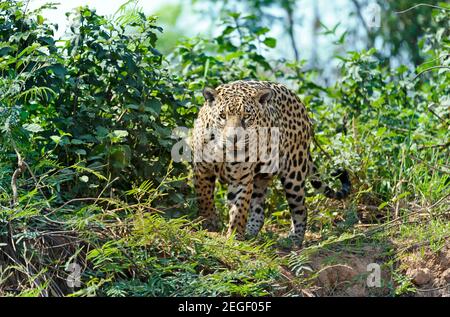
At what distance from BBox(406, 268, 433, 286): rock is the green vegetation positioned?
0.08 m

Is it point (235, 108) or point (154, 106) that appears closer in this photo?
point (235, 108)

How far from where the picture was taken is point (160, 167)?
1000 centimetres

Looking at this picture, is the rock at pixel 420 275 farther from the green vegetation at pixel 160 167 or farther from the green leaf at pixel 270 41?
the green leaf at pixel 270 41

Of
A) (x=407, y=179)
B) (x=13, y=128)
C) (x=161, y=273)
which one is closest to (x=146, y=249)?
(x=161, y=273)

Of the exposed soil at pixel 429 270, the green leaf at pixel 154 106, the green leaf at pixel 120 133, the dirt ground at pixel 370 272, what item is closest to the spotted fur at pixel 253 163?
the green leaf at pixel 154 106

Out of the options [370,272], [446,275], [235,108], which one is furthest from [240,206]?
[446,275]

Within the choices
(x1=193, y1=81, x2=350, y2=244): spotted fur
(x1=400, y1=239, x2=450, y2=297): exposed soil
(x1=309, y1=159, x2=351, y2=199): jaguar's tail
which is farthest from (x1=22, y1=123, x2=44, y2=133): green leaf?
(x1=400, y1=239, x2=450, y2=297): exposed soil

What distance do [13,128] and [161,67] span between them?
2.31 metres

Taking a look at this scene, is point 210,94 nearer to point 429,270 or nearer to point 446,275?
point 429,270

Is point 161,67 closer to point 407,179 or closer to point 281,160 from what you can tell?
point 281,160

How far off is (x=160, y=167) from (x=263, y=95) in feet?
4.26

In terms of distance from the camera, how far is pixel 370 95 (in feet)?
38.0

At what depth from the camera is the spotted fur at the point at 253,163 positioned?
9.49m

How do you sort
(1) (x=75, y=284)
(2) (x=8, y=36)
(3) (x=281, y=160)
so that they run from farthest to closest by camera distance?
(3) (x=281, y=160), (2) (x=8, y=36), (1) (x=75, y=284)
